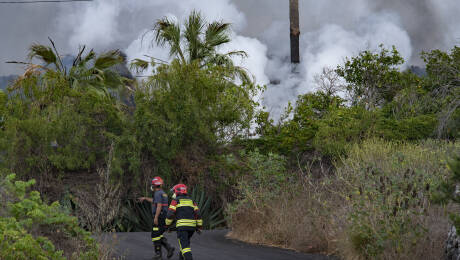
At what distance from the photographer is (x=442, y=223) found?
32.6 feet

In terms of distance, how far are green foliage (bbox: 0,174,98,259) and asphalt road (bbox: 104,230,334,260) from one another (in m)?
1.08

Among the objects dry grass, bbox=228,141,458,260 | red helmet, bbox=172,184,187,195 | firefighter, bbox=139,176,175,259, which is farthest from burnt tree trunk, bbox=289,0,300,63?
red helmet, bbox=172,184,187,195

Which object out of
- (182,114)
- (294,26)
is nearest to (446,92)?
(294,26)

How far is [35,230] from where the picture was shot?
28.5ft

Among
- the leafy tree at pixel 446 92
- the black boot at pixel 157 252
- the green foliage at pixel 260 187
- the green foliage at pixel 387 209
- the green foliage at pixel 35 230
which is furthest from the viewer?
the leafy tree at pixel 446 92

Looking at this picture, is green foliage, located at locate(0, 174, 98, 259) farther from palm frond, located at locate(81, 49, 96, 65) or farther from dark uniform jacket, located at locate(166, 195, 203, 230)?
palm frond, located at locate(81, 49, 96, 65)

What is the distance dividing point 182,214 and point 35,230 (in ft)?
7.93

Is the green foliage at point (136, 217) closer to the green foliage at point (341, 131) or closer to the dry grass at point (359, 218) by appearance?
the dry grass at point (359, 218)

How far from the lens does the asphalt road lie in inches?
444

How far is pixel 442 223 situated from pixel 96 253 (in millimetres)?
5700

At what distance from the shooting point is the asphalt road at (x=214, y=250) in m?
11.3

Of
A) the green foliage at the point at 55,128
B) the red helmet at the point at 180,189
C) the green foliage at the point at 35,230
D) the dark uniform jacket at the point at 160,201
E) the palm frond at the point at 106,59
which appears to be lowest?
the green foliage at the point at 35,230

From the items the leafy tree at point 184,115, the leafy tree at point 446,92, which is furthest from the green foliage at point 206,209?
the leafy tree at point 446,92

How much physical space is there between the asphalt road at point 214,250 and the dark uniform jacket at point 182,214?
2.96 feet
